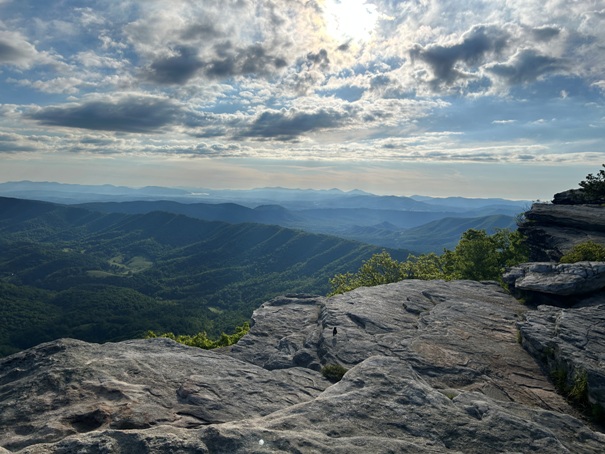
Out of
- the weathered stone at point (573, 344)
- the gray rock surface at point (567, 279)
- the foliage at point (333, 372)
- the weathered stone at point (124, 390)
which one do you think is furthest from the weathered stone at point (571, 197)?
the weathered stone at point (124, 390)

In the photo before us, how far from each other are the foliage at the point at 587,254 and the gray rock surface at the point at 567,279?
10.7 ft

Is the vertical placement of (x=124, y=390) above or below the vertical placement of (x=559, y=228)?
below

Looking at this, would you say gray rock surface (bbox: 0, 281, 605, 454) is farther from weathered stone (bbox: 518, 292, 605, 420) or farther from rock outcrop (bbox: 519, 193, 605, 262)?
rock outcrop (bbox: 519, 193, 605, 262)

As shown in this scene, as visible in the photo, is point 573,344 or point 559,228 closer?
point 573,344

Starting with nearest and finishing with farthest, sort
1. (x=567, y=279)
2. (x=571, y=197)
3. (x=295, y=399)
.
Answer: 1. (x=295, y=399)
2. (x=567, y=279)
3. (x=571, y=197)

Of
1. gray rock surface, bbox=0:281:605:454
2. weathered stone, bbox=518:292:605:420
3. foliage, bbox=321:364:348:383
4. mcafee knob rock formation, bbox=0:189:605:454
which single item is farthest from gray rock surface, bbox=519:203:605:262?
foliage, bbox=321:364:348:383

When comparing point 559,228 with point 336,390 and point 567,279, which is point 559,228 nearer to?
point 567,279

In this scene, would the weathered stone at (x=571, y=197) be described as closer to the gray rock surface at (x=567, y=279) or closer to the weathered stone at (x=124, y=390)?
the gray rock surface at (x=567, y=279)

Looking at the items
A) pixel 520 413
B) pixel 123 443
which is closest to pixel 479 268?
pixel 520 413

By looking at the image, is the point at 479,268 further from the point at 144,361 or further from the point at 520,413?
the point at 144,361

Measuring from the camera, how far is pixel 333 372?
2081cm

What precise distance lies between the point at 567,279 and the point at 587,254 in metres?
6.51

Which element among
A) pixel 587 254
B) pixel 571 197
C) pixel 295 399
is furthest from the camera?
pixel 571 197

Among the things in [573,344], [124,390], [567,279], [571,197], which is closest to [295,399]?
[124,390]
